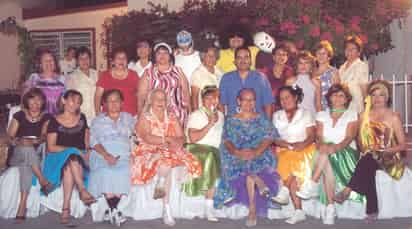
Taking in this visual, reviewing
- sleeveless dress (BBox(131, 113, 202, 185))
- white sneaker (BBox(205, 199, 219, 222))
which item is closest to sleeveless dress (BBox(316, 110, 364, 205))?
white sneaker (BBox(205, 199, 219, 222))

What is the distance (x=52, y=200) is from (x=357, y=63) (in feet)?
12.8

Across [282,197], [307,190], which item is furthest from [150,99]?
[307,190]

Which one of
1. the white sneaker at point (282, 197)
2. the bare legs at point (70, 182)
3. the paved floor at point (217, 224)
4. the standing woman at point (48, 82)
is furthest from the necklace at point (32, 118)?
the white sneaker at point (282, 197)

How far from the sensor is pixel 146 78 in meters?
8.30

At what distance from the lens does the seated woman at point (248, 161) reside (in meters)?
7.47

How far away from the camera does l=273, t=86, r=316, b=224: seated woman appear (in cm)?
752

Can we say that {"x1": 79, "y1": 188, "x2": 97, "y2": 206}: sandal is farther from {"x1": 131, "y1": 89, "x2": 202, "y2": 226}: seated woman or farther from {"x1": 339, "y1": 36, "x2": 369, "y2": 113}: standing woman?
{"x1": 339, "y1": 36, "x2": 369, "y2": 113}: standing woman

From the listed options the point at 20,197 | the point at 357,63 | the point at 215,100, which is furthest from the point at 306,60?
the point at 20,197

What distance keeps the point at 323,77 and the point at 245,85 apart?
1.06m

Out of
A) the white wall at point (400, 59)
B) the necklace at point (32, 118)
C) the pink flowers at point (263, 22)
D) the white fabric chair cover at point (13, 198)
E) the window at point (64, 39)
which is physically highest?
the window at point (64, 39)

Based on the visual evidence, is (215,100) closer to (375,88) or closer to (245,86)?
(245,86)

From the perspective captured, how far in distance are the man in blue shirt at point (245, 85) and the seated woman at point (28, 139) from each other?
2.01 metres

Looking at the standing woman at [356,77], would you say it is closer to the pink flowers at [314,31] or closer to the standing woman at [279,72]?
the standing woman at [279,72]

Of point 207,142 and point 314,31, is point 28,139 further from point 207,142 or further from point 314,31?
point 314,31
